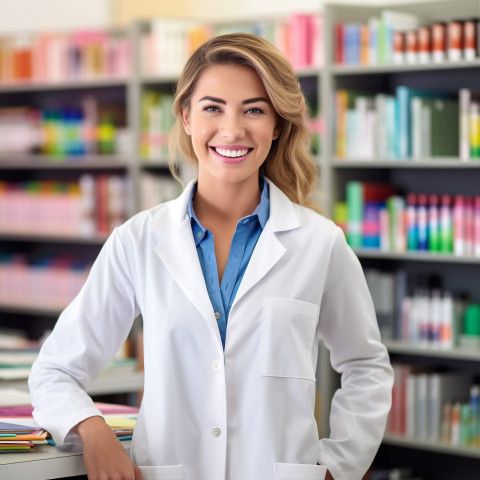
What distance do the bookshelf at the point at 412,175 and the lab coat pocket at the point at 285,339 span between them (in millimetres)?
2498

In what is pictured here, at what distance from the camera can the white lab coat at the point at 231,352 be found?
1.66 m

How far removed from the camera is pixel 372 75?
455 cm

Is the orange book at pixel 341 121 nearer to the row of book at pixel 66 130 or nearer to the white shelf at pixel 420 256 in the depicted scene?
the white shelf at pixel 420 256

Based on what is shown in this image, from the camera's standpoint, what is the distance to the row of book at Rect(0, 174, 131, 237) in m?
5.21

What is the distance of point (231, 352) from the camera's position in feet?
5.48

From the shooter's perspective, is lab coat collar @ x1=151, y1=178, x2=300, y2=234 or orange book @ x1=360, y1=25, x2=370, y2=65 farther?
orange book @ x1=360, y1=25, x2=370, y2=65

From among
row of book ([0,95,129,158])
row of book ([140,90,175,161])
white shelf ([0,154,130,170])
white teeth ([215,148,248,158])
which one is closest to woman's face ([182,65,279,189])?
white teeth ([215,148,248,158])

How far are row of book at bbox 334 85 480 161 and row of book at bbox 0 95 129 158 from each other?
1463 millimetres

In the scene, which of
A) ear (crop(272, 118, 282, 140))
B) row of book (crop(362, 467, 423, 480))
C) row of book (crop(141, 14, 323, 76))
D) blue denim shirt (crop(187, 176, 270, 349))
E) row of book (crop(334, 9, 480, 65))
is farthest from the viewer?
row of book (crop(141, 14, 323, 76))

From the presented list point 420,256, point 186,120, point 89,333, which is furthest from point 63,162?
point 89,333

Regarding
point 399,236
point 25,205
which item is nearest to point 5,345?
point 399,236

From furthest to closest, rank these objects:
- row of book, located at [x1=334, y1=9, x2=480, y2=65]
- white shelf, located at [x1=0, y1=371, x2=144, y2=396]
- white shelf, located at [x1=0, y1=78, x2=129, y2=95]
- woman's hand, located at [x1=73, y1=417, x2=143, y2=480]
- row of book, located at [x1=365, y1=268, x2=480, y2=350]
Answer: white shelf, located at [x1=0, y1=78, x2=129, y2=95], row of book, located at [x1=365, y1=268, x2=480, y2=350], row of book, located at [x1=334, y1=9, x2=480, y2=65], white shelf, located at [x1=0, y1=371, x2=144, y2=396], woman's hand, located at [x1=73, y1=417, x2=143, y2=480]

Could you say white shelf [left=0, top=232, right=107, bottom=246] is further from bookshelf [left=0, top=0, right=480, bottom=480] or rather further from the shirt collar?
the shirt collar

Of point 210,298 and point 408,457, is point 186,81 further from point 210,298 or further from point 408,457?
point 408,457
